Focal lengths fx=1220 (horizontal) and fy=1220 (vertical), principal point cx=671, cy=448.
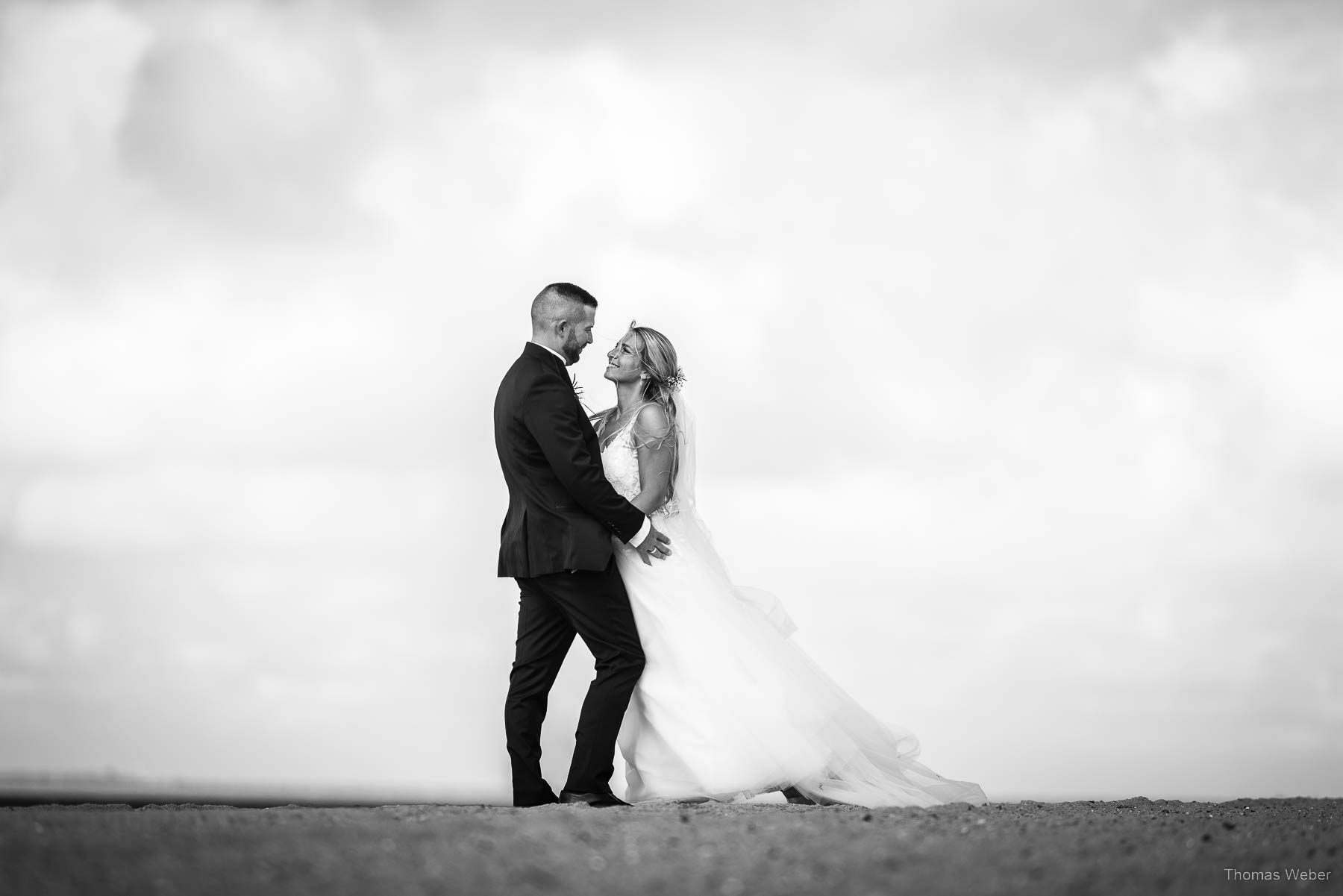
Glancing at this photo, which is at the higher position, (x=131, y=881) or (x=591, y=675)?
(x=591, y=675)

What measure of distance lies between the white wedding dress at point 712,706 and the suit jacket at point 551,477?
565 millimetres

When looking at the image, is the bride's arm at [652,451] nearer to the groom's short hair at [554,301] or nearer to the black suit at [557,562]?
the black suit at [557,562]

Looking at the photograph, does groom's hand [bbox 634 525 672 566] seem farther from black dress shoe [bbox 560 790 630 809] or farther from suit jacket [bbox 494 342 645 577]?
black dress shoe [bbox 560 790 630 809]

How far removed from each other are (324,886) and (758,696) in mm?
4022

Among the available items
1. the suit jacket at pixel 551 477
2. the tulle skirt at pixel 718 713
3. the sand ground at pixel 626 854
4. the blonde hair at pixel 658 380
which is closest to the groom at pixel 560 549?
the suit jacket at pixel 551 477

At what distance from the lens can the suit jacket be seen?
23.6 ft

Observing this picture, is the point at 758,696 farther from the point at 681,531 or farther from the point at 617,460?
the point at 617,460

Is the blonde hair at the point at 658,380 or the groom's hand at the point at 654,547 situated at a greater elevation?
the blonde hair at the point at 658,380

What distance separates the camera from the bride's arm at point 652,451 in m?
7.86

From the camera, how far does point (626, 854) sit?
15.7 ft

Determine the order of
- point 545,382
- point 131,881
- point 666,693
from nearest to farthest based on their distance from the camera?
point 131,881, point 545,382, point 666,693

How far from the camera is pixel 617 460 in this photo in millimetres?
7906

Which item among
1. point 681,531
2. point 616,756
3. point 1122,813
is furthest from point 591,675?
point 1122,813

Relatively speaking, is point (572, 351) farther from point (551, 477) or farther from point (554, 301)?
point (551, 477)
